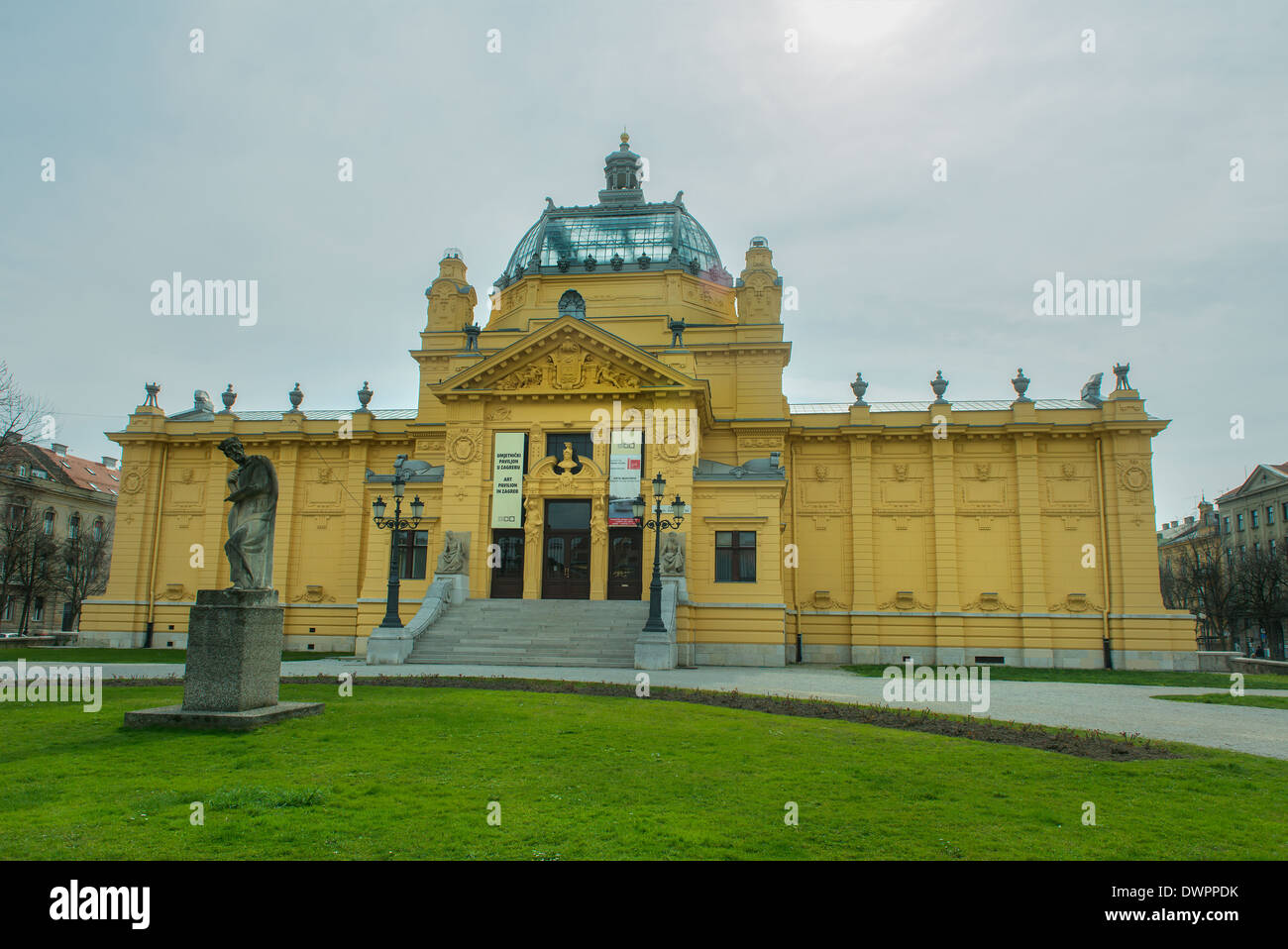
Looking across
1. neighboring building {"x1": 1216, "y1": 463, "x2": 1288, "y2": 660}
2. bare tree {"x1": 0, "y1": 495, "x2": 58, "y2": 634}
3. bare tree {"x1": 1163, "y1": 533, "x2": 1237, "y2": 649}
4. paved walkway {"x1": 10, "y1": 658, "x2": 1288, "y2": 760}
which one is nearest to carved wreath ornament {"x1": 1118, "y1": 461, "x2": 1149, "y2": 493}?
paved walkway {"x1": 10, "y1": 658, "x2": 1288, "y2": 760}

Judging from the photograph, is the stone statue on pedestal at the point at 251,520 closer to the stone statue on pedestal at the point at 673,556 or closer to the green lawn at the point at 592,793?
the green lawn at the point at 592,793

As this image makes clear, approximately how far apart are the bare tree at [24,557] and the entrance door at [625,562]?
125 ft

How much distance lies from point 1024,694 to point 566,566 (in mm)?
17635

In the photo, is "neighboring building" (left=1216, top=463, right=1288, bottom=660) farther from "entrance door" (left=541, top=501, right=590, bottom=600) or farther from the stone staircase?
the stone staircase

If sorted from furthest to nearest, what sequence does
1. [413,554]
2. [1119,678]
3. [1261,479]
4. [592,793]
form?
[1261,479], [413,554], [1119,678], [592,793]

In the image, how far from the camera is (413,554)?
3531cm

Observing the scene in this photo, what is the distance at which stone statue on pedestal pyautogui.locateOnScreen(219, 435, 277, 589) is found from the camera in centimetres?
1336

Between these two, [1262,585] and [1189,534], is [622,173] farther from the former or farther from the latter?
[1189,534]

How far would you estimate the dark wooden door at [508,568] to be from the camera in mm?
33625

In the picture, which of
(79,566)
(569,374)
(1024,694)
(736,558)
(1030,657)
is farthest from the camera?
(79,566)

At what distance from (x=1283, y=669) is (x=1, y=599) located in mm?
66674

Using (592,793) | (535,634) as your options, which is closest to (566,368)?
(535,634)

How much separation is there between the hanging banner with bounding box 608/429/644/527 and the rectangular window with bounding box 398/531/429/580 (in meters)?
8.25

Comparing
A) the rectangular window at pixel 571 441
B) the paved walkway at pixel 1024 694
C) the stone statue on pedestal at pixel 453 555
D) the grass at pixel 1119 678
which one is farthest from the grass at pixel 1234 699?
the stone statue on pedestal at pixel 453 555
